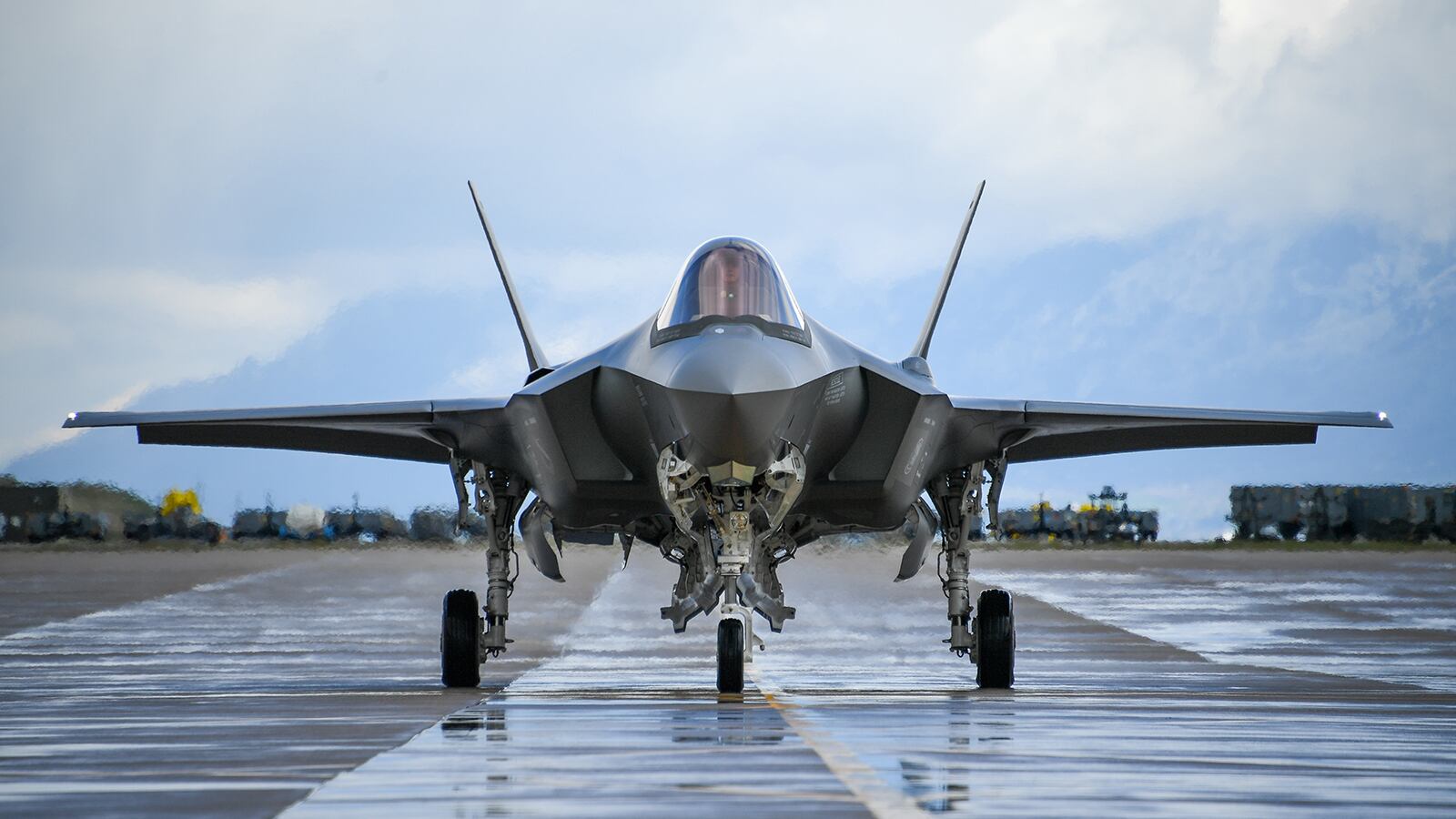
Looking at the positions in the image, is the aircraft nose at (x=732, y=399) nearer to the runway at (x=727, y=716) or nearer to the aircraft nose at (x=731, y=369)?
the aircraft nose at (x=731, y=369)

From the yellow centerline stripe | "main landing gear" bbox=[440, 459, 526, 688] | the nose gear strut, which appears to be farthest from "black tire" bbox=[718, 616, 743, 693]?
"main landing gear" bbox=[440, 459, 526, 688]

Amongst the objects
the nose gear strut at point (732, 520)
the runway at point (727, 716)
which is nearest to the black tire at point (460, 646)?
the runway at point (727, 716)

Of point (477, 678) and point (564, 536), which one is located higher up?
point (564, 536)

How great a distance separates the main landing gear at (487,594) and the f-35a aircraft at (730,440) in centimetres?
2

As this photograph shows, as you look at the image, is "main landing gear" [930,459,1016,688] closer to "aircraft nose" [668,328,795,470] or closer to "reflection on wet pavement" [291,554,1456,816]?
"reflection on wet pavement" [291,554,1456,816]

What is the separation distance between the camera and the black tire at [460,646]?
1384 cm

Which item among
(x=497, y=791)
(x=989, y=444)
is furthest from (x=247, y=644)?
(x=497, y=791)

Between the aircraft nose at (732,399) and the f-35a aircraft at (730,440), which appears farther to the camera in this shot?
the f-35a aircraft at (730,440)

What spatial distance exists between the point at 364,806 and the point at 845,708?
16.1ft

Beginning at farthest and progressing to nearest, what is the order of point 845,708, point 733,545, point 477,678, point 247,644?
point 247,644 → point 477,678 → point 733,545 → point 845,708

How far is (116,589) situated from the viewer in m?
34.3

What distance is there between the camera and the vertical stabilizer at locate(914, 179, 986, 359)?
52.6 feet

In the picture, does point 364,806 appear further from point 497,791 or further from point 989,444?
point 989,444

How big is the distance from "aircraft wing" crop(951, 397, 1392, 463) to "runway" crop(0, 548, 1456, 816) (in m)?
1.77
